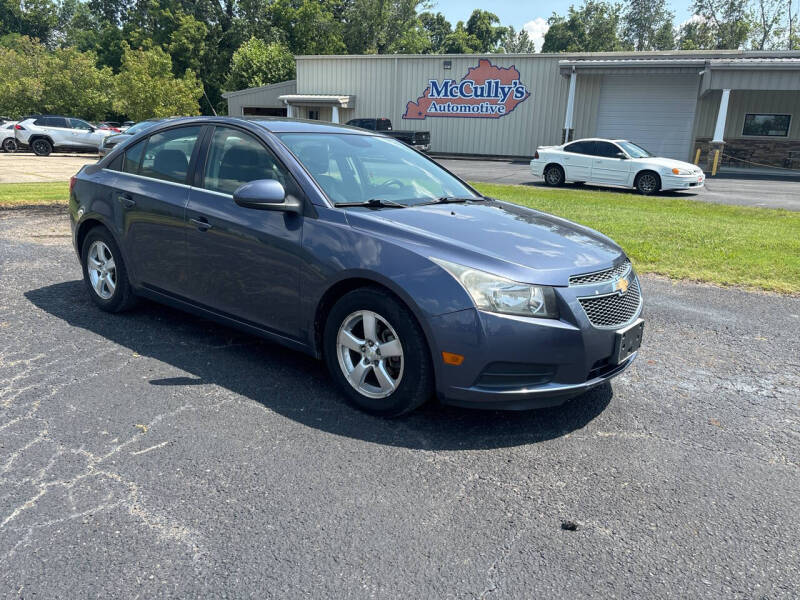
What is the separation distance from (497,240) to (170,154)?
263cm

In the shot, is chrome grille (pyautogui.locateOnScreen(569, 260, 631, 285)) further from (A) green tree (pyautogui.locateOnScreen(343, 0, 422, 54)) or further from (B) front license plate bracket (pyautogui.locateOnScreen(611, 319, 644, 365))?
(A) green tree (pyautogui.locateOnScreen(343, 0, 422, 54))

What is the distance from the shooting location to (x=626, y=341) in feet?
11.4

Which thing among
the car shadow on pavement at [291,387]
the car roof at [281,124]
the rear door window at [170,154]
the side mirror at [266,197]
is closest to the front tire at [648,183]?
the car roof at [281,124]

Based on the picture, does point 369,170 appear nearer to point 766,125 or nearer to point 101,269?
point 101,269

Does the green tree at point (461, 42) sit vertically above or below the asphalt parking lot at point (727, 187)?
above

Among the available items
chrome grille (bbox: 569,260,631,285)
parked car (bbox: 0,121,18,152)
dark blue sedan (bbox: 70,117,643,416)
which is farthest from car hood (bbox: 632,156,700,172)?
parked car (bbox: 0,121,18,152)

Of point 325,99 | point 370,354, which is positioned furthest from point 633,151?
point 325,99

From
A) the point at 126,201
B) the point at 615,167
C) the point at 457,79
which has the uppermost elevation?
the point at 457,79

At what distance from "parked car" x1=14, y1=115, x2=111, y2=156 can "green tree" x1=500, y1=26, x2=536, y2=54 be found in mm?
63831

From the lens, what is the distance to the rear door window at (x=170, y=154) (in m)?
4.57

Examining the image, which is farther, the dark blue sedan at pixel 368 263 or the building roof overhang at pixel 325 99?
the building roof overhang at pixel 325 99

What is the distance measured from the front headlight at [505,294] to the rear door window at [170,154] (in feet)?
7.77

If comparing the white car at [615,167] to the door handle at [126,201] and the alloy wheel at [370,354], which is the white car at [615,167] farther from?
the alloy wheel at [370,354]

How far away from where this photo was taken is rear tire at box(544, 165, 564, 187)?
1828 cm
